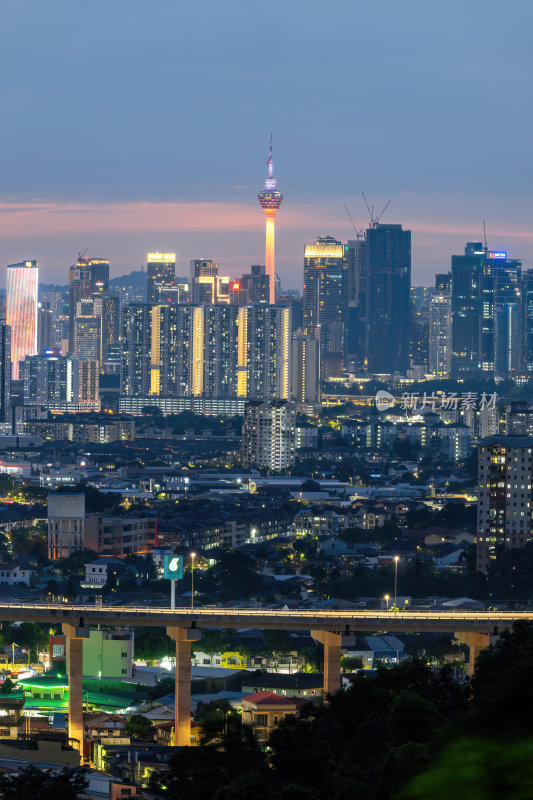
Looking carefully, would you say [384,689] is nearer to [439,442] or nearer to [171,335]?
[439,442]

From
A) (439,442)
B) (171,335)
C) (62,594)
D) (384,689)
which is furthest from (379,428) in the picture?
(384,689)

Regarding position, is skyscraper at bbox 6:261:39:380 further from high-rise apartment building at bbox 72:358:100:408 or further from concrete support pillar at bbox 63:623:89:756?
concrete support pillar at bbox 63:623:89:756

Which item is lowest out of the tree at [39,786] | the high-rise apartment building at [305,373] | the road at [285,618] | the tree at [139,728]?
the tree at [139,728]

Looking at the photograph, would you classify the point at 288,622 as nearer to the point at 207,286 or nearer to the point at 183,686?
the point at 183,686

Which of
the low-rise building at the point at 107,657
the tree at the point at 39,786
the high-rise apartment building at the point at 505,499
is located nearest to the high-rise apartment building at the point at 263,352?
the high-rise apartment building at the point at 505,499

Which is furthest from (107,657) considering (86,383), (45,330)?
(45,330)

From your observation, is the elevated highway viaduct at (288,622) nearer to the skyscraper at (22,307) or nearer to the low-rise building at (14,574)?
the low-rise building at (14,574)

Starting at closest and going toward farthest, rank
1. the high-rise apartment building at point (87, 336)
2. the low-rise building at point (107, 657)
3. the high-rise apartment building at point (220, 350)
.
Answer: the low-rise building at point (107, 657) → the high-rise apartment building at point (220, 350) → the high-rise apartment building at point (87, 336)
